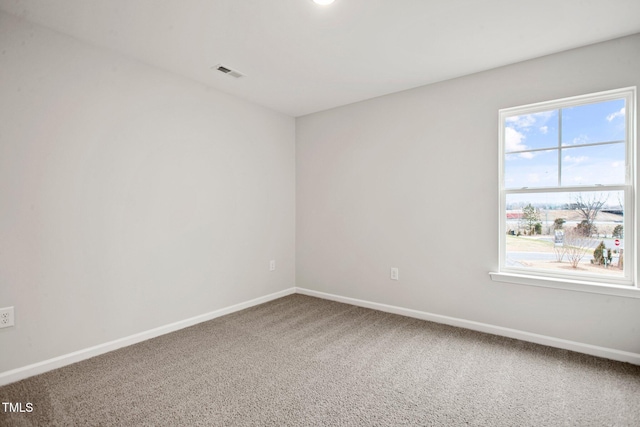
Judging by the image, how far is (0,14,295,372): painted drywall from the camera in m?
2.07

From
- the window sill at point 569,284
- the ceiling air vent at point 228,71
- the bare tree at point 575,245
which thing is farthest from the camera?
the ceiling air vent at point 228,71

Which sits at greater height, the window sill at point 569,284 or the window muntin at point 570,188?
the window muntin at point 570,188

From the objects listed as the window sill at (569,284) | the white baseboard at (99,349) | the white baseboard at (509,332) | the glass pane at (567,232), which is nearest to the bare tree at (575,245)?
the glass pane at (567,232)

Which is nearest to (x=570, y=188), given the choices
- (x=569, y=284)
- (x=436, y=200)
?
(x=569, y=284)

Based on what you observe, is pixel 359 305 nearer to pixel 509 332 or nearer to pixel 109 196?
pixel 509 332

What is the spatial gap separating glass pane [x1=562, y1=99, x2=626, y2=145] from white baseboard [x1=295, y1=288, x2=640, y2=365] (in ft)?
5.25

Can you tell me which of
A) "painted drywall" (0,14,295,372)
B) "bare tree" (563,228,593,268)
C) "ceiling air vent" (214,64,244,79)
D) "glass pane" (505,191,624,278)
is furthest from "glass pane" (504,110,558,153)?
"painted drywall" (0,14,295,372)

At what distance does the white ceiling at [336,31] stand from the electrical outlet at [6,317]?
1.91 meters

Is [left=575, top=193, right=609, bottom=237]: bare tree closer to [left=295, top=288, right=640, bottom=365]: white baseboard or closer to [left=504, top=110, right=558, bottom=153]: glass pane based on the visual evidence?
[left=504, top=110, right=558, bottom=153]: glass pane

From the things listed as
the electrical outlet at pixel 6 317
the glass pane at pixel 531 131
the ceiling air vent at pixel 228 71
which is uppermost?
the ceiling air vent at pixel 228 71

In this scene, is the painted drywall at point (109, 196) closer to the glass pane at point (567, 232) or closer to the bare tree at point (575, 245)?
the glass pane at point (567, 232)

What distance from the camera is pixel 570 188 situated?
2.53 m

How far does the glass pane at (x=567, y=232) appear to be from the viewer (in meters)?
2.41

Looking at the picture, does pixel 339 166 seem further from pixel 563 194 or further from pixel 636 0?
pixel 636 0
